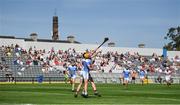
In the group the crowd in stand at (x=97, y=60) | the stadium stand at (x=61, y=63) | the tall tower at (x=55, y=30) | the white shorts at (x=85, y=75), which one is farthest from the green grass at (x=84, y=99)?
the tall tower at (x=55, y=30)

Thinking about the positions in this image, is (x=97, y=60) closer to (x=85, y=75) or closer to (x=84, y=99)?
(x=85, y=75)

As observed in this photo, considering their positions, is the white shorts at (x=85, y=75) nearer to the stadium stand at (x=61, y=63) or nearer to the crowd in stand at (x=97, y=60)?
the crowd in stand at (x=97, y=60)

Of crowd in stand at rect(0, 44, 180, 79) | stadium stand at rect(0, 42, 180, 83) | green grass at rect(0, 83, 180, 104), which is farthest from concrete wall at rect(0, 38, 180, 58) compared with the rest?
green grass at rect(0, 83, 180, 104)

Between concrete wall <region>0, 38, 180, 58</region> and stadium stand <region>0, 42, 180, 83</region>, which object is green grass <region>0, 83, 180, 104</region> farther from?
concrete wall <region>0, 38, 180, 58</region>

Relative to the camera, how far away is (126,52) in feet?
287

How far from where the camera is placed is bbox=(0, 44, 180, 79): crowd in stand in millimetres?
71562

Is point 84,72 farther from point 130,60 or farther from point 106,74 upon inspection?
point 130,60

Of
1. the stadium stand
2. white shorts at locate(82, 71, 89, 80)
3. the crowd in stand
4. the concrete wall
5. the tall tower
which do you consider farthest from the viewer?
the tall tower

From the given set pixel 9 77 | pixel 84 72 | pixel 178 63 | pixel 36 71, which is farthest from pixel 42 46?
pixel 84 72

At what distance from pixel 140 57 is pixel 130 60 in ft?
11.1

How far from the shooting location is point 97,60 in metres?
79.9

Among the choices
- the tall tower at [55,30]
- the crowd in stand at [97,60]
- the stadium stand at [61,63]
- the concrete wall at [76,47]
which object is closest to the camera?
the stadium stand at [61,63]

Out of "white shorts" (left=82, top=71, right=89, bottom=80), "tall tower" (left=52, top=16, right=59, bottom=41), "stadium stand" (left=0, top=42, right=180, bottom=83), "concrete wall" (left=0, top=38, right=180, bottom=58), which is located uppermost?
"tall tower" (left=52, top=16, right=59, bottom=41)

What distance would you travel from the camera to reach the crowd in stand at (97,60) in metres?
71.6
